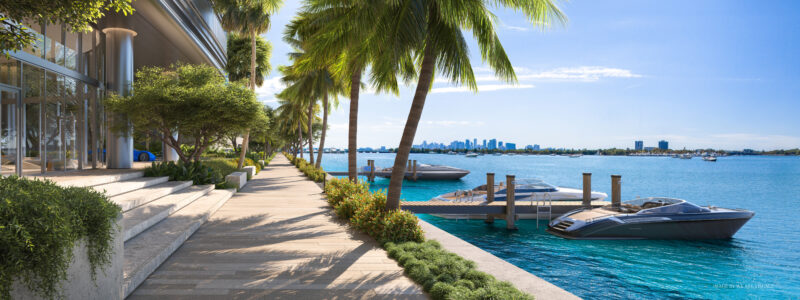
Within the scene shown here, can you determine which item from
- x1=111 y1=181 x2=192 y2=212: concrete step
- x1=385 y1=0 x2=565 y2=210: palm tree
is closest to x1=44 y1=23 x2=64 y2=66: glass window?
x1=111 y1=181 x2=192 y2=212: concrete step

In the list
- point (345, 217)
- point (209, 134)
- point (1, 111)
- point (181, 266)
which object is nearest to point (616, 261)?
point (345, 217)

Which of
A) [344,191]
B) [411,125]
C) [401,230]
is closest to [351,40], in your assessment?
[411,125]

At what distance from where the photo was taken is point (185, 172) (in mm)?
15008

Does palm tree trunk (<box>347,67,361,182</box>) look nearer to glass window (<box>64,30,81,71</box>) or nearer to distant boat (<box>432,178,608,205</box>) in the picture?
glass window (<box>64,30,81,71</box>)

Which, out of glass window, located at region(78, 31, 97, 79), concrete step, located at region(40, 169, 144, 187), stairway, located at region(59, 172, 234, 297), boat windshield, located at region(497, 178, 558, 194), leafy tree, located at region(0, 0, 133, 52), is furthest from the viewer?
boat windshield, located at region(497, 178, 558, 194)

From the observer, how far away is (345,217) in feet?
34.1

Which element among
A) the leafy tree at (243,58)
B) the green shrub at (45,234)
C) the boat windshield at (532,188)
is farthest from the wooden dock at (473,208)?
the leafy tree at (243,58)

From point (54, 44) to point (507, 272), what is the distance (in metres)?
16.0

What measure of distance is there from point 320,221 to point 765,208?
42.1 m

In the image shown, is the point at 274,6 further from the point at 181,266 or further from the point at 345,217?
the point at 181,266

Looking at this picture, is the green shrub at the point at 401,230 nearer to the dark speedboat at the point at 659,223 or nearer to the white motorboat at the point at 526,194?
the dark speedboat at the point at 659,223

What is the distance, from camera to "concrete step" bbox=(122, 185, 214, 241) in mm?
6700

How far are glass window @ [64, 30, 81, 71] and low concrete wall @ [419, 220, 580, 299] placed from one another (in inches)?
571

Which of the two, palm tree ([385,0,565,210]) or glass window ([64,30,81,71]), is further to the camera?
glass window ([64,30,81,71])
